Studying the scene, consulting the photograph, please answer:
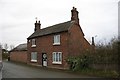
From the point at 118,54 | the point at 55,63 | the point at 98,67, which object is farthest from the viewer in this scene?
the point at 55,63

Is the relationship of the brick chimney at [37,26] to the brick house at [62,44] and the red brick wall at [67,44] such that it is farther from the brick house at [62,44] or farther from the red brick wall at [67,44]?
the red brick wall at [67,44]

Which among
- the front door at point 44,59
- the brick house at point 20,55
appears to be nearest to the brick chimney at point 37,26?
the brick house at point 20,55

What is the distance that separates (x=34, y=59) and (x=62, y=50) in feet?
36.2

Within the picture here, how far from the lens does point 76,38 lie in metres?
32.6

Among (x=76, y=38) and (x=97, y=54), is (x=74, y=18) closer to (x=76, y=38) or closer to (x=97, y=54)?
(x=76, y=38)

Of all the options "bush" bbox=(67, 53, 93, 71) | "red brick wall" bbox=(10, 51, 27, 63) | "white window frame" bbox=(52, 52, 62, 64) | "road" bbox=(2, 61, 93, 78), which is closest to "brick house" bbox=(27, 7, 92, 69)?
"white window frame" bbox=(52, 52, 62, 64)

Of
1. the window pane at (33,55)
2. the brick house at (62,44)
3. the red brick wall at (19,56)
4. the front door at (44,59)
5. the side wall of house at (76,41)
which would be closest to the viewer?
the brick house at (62,44)

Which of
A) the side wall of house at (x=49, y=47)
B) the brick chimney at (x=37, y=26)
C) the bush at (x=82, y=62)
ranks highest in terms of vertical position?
the brick chimney at (x=37, y=26)

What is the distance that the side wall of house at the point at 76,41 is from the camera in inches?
1243

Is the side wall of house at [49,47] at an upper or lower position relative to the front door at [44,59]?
upper

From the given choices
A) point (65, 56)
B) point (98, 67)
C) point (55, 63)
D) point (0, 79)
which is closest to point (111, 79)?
point (98, 67)

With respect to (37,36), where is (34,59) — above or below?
below

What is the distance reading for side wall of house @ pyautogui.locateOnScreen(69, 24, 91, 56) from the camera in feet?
104

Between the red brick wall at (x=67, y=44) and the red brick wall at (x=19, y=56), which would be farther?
the red brick wall at (x=19, y=56)
